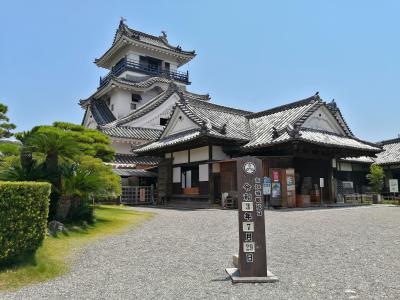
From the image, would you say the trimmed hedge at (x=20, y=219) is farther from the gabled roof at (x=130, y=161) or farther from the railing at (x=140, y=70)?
→ the railing at (x=140, y=70)

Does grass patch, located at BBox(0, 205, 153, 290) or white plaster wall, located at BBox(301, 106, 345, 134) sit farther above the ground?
white plaster wall, located at BBox(301, 106, 345, 134)

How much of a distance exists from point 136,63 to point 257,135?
20452mm

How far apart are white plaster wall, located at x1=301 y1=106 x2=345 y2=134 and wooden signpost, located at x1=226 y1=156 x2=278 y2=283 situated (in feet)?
49.7

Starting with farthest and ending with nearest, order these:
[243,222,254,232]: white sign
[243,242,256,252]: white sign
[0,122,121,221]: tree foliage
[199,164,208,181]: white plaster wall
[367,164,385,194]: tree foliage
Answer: [367,164,385,194]: tree foliage → [199,164,208,181]: white plaster wall → [0,122,121,221]: tree foliage → [243,222,254,232]: white sign → [243,242,256,252]: white sign

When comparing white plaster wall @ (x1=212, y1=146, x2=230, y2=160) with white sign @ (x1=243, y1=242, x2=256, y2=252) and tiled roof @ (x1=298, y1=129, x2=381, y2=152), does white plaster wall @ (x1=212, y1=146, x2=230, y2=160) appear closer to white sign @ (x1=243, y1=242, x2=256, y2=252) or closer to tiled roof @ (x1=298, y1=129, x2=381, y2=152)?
tiled roof @ (x1=298, y1=129, x2=381, y2=152)

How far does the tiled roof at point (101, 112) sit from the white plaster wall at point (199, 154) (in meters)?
16.0

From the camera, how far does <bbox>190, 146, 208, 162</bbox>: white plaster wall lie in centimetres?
1859

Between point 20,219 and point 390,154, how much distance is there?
101 ft

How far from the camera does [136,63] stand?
3509 cm

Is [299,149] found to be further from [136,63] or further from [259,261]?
[136,63]

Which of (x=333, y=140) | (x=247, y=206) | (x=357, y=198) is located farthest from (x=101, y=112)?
(x=247, y=206)

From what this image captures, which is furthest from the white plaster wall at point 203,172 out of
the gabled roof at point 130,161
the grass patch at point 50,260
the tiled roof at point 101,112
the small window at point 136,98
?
the small window at point 136,98

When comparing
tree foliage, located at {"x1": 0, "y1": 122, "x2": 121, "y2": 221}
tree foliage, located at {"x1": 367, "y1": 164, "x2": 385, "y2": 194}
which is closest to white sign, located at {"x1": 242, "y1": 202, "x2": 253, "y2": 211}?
tree foliage, located at {"x1": 0, "y1": 122, "x2": 121, "y2": 221}

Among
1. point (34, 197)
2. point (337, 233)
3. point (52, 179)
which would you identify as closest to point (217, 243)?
point (337, 233)
